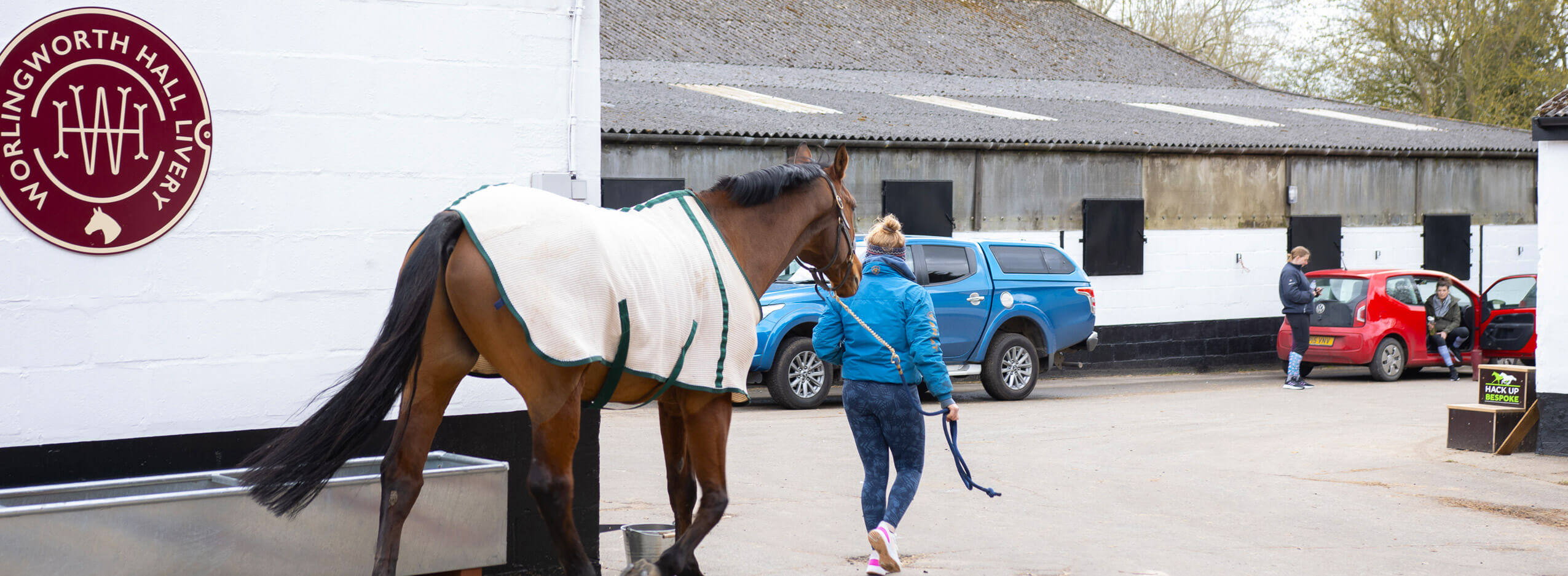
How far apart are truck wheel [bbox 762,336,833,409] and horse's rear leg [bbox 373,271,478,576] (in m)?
9.34

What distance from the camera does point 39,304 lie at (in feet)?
16.7

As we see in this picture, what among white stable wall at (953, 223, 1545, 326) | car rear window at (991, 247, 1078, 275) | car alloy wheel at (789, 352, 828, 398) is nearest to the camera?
car alloy wheel at (789, 352, 828, 398)

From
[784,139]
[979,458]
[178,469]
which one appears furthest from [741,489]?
[784,139]

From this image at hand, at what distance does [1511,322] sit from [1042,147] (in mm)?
6806

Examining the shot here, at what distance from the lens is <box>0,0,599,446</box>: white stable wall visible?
516cm

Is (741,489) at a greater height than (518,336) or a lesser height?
lesser

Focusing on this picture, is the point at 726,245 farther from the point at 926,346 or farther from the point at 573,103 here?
the point at 926,346

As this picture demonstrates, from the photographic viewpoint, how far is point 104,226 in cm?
520

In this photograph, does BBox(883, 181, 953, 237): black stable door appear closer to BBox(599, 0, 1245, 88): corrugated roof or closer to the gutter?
the gutter

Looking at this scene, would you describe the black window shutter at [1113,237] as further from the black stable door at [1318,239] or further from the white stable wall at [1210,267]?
the black stable door at [1318,239]

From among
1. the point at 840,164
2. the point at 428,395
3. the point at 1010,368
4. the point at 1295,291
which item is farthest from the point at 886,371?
the point at 1295,291

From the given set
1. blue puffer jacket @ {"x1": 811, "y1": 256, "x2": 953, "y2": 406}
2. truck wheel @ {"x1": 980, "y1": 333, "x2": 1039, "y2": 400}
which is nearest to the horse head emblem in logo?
blue puffer jacket @ {"x1": 811, "y1": 256, "x2": 953, "y2": 406}

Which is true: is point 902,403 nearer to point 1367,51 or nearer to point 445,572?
point 445,572

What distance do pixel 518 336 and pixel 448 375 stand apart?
1.02 feet
